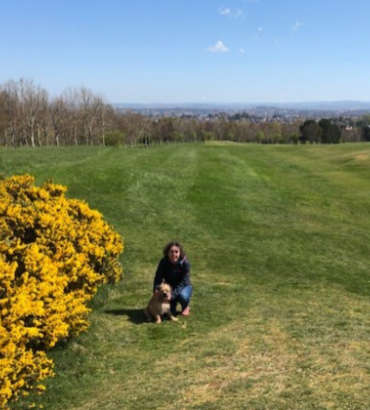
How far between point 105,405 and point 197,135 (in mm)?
153711

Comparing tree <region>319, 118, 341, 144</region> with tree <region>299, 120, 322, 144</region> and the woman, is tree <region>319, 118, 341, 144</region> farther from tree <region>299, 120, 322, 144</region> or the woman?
the woman

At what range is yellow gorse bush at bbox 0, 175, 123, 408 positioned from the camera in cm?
687

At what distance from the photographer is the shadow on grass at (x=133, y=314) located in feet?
33.7

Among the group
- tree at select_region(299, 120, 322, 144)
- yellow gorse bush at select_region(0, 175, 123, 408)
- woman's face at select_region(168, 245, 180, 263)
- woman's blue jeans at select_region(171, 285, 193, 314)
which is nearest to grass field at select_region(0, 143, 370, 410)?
woman's blue jeans at select_region(171, 285, 193, 314)

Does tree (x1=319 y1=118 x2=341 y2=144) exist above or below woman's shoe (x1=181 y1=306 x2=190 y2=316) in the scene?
above

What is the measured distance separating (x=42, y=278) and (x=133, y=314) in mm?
3065

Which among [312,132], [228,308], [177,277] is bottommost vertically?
[228,308]

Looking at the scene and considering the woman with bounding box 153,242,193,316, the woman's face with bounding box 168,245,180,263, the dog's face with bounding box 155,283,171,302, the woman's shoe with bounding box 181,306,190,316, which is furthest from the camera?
the woman's shoe with bounding box 181,306,190,316

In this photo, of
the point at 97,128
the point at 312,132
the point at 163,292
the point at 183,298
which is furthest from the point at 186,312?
the point at 312,132

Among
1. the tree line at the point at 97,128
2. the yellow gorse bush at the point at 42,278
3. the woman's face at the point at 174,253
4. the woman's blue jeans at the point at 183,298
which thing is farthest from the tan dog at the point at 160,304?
the tree line at the point at 97,128

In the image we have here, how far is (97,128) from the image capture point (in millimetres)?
107188

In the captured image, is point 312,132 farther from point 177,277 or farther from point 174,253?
point 174,253

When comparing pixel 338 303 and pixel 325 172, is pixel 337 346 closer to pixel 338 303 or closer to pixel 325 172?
pixel 338 303

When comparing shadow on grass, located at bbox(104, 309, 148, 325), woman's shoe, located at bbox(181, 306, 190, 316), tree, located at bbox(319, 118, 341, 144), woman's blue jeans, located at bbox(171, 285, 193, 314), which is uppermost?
tree, located at bbox(319, 118, 341, 144)
